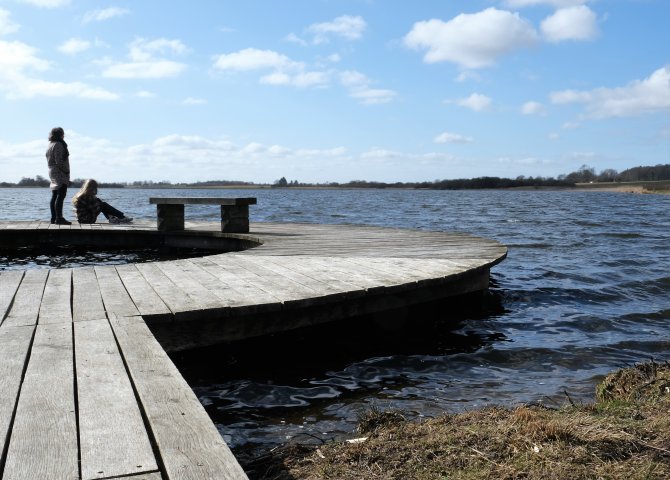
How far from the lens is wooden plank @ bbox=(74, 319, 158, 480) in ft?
6.10

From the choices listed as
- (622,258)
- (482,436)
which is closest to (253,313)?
(482,436)

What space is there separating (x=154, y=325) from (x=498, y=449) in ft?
7.80

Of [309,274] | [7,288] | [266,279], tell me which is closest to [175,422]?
[266,279]

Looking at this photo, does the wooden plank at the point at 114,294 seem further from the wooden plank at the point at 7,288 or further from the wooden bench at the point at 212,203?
the wooden bench at the point at 212,203

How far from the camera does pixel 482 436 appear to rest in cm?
296

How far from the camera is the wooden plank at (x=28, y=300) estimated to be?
3.80 m

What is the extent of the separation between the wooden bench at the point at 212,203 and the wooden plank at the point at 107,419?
6.50 meters

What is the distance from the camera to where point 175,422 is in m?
2.18

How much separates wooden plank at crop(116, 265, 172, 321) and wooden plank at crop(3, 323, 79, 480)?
2.82 ft

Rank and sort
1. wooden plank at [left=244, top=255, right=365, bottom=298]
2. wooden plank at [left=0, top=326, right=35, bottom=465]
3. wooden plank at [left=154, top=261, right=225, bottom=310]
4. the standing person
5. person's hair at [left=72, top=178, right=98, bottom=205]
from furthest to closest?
person's hair at [left=72, top=178, right=98, bottom=205], the standing person, wooden plank at [left=244, top=255, right=365, bottom=298], wooden plank at [left=154, top=261, right=225, bottom=310], wooden plank at [left=0, top=326, right=35, bottom=465]

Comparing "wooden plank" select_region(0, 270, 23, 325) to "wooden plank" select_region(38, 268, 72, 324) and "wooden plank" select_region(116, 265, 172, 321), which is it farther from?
"wooden plank" select_region(116, 265, 172, 321)

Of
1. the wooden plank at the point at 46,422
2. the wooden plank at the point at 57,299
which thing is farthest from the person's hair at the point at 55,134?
the wooden plank at the point at 46,422

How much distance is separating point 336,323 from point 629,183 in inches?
5362

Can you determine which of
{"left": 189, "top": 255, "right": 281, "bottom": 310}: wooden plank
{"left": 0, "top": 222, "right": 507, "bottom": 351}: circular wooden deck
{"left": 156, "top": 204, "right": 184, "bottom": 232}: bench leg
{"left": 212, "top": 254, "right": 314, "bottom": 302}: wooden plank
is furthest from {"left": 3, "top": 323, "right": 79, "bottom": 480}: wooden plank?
{"left": 156, "top": 204, "right": 184, "bottom": 232}: bench leg
